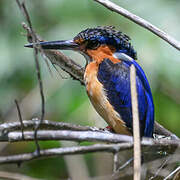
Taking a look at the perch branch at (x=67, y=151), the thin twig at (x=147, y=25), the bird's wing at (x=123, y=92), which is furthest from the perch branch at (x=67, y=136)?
the bird's wing at (x=123, y=92)

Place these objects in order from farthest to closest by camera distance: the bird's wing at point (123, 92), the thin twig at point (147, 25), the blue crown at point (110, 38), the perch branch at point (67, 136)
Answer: the blue crown at point (110, 38) < the bird's wing at point (123, 92) < the thin twig at point (147, 25) < the perch branch at point (67, 136)

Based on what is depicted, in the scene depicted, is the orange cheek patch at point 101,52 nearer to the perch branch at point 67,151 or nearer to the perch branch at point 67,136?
the perch branch at point 67,136

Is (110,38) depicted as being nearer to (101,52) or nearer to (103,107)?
(101,52)

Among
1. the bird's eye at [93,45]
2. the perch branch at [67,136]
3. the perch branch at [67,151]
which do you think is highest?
the bird's eye at [93,45]

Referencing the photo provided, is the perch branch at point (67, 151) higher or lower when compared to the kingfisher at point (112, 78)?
lower

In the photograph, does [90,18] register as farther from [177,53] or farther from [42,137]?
[42,137]

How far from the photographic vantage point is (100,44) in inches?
143

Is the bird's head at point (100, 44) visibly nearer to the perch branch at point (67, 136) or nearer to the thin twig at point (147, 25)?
the thin twig at point (147, 25)

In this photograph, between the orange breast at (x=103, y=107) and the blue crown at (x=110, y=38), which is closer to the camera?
the orange breast at (x=103, y=107)

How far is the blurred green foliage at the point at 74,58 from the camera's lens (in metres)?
3.79

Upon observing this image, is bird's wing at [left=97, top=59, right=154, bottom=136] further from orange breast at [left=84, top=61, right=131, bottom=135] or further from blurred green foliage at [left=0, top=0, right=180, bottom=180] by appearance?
blurred green foliage at [left=0, top=0, right=180, bottom=180]

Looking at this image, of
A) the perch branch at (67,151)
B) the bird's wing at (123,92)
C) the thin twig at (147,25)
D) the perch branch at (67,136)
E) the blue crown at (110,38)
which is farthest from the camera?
the blue crown at (110,38)

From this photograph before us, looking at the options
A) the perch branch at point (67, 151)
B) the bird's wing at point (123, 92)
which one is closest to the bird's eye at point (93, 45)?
the bird's wing at point (123, 92)

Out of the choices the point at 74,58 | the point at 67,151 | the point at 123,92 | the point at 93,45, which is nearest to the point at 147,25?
the point at 123,92
